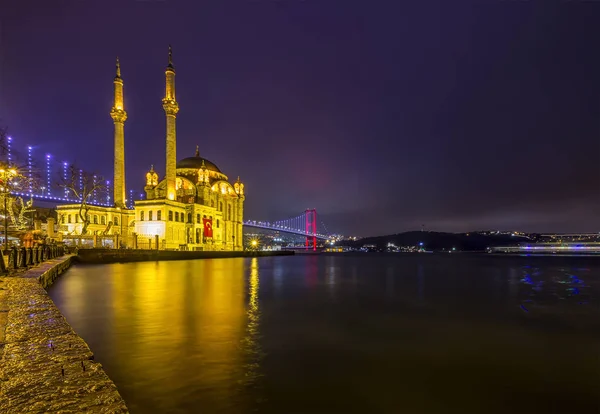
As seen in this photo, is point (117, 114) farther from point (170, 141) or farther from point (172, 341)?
point (172, 341)

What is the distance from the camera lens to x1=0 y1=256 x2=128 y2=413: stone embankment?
3.67m

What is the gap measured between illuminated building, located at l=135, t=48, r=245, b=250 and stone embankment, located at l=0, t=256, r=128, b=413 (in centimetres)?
5158

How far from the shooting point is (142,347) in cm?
859

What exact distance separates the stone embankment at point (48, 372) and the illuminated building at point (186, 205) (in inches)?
2031

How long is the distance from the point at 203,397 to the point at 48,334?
9.10 feet

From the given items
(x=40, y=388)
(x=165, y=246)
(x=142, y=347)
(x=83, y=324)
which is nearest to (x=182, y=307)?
(x=83, y=324)

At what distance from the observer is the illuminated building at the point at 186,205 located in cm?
5653

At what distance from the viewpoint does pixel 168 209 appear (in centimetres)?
5669

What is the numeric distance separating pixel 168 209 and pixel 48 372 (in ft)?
180

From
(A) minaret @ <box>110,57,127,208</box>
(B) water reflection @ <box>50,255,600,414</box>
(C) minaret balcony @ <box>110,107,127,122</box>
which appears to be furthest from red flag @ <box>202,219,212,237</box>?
(B) water reflection @ <box>50,255,600,414</box>

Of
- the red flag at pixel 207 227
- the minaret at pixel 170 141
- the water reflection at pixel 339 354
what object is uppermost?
the minaret at pixel 170 141

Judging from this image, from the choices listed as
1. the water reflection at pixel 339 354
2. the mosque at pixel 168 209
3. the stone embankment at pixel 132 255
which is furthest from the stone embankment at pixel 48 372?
the mosque at pixel 168 209

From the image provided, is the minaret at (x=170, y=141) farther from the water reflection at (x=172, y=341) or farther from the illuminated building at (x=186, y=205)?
the water reflection at (x=172, y=341)

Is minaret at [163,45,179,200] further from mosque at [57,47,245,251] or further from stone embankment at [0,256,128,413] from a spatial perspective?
stone embankment at [0,256,128,413]
